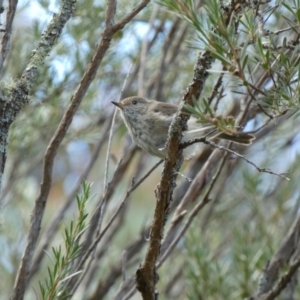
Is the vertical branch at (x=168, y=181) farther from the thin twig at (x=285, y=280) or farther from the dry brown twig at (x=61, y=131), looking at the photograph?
the thin twig at (x=285, y=280)

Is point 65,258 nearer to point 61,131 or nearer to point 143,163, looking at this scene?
point 61,131

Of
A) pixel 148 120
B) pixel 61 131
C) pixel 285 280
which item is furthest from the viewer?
pixel 148 120

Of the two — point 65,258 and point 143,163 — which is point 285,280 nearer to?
point 65,258

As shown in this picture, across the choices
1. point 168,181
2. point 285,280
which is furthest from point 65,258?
point 285,280

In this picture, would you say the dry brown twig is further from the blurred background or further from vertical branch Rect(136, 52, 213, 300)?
the blurred background

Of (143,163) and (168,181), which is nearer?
(168,181)

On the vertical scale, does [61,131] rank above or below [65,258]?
above

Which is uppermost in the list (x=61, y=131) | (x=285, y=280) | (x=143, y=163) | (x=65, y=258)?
(x=143, y=163)

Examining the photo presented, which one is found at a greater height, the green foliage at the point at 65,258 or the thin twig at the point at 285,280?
the thin twig at the point at 285,280

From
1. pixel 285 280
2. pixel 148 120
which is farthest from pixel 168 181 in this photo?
pixel 148 120

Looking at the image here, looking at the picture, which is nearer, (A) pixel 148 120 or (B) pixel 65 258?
(B) pixel 65 258

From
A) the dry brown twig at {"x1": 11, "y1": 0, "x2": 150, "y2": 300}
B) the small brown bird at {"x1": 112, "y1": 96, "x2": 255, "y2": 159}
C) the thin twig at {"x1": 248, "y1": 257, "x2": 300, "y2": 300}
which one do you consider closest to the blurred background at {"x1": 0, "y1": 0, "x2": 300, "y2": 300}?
the small brown bird at {"x1": 112, "y1": 96, "x2": 255, "y2": 159}

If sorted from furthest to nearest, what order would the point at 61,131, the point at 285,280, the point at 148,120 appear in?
the point at 148,120 < the point at 285,280 < the point at 61,131

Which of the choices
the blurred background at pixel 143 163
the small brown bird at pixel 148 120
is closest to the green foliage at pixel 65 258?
the blurred background at pixel 143 163
